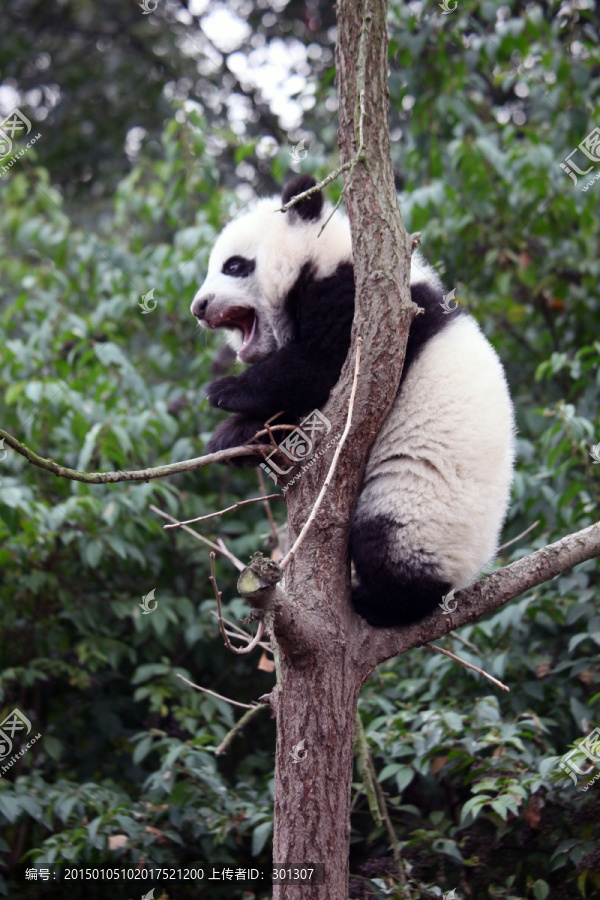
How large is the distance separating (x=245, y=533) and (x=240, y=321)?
2011 millimetres

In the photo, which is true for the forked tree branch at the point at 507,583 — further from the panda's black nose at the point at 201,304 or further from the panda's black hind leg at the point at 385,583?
the panda's black nose at the point at 201,304

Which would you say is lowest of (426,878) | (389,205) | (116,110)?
(426,878)

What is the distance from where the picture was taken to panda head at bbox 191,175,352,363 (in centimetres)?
365

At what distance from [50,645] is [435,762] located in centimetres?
230

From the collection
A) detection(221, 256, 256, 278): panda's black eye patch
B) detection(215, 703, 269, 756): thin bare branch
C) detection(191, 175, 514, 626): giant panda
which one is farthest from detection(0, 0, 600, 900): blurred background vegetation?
detection(221, 256, 256, 278): panda's black eye patch

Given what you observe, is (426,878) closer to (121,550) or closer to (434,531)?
(434,531)

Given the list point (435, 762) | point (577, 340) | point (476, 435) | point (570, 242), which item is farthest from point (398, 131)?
point (435, 762)

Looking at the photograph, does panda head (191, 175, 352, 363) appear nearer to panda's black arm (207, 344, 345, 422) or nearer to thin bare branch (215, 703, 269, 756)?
panda's black arm (207, 344, 345, 422)

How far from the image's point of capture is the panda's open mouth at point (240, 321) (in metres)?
3.84

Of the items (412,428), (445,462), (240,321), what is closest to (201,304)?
(240,321)

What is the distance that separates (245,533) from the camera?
5.56 meters

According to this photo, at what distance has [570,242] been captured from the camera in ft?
20.5

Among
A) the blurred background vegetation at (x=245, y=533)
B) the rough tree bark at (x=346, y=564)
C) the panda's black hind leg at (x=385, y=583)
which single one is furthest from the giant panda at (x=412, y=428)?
the blurred background vegetation at (x=245, y=533)

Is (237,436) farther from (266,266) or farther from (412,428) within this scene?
(266,266)
